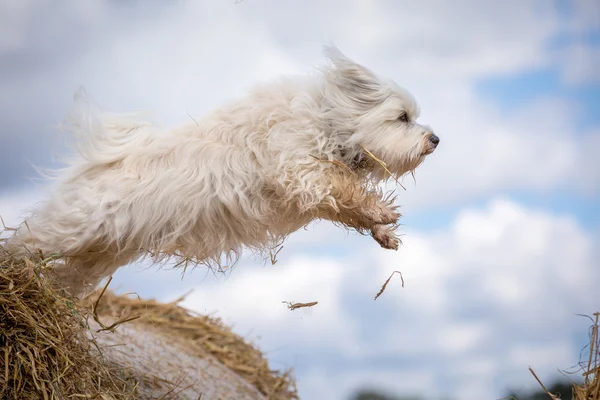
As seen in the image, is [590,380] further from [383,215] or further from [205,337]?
[205,337]

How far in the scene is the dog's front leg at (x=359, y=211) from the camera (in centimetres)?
499

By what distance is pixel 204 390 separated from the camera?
648 centimetres

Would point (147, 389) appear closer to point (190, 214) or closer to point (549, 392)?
point (190, 214)

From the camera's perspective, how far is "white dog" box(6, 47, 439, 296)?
5.02m

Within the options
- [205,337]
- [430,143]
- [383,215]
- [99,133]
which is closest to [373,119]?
[430,143]

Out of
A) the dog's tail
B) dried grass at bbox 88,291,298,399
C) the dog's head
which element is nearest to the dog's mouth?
the dog's head

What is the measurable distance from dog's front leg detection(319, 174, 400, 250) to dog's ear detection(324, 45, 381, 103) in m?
0.67

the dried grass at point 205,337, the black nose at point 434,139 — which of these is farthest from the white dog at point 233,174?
the dried grass at point 205,337

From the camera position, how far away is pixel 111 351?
595 cm

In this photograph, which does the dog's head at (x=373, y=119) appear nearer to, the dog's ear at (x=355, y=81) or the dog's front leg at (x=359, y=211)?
the dog's ear at (x=355, y=81)

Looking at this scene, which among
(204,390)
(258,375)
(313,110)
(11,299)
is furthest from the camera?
(258,375)

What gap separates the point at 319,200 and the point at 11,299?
1.91m

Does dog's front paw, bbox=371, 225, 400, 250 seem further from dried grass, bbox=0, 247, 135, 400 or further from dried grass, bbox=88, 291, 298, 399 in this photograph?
dried grass, bbox=88, 291, 298, 399

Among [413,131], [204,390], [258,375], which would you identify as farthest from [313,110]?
[258,375]
